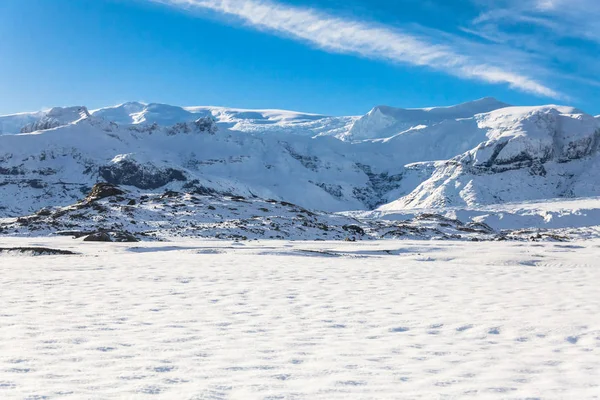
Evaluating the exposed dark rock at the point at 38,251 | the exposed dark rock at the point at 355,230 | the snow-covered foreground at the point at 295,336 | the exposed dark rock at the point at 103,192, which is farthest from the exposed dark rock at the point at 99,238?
the exposed dark rock at the point at 103,192

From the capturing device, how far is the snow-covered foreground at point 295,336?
5672 mm

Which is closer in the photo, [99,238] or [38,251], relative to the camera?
[38,251]

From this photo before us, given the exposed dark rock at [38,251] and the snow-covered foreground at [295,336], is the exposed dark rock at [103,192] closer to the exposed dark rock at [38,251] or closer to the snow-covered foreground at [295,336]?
the exposed dark rock at [38,251]

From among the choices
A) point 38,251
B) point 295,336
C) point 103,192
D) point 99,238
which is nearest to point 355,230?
point 99,238

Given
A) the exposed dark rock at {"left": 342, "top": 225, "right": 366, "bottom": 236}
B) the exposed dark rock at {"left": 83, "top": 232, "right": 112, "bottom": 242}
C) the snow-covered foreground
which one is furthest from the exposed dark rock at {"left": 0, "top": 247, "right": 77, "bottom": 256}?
the exposed dark rock at {"left": 342, "top": 225, "right": 366, "bottom": 236}

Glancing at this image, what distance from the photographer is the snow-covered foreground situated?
5672 millimetres

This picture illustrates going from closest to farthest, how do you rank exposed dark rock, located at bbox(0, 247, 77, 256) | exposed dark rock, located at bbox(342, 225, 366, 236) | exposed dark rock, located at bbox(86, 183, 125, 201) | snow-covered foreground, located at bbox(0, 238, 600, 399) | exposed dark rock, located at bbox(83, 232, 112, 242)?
snow-covered foreground, located at bbox(0, 238, 600, 399), exposed dark rock, located at bbox(0, 247, 77, 256), exposed dark rock, located at bbox(83, 232, 112, 242), exposed dark rock, located at bbox(342, 225, 366, 236), exposed dark rock, located at bbox(86, 183, 125, 201)

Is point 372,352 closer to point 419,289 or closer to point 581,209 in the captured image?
point 419,289

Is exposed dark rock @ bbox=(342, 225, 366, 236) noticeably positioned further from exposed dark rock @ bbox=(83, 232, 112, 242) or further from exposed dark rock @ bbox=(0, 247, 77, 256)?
exposed dark rock @ bbox=(0, 247, 77, 256)

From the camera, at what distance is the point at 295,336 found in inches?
321

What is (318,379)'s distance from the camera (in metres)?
5.91

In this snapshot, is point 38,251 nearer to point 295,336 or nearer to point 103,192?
point 295,336

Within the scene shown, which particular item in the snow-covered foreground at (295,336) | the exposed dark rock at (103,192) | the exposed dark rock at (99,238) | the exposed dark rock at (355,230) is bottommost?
the exposed dark rock at (355,230)

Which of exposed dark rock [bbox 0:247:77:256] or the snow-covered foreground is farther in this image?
exposed dark rock [bbox 0:247:77:256]
